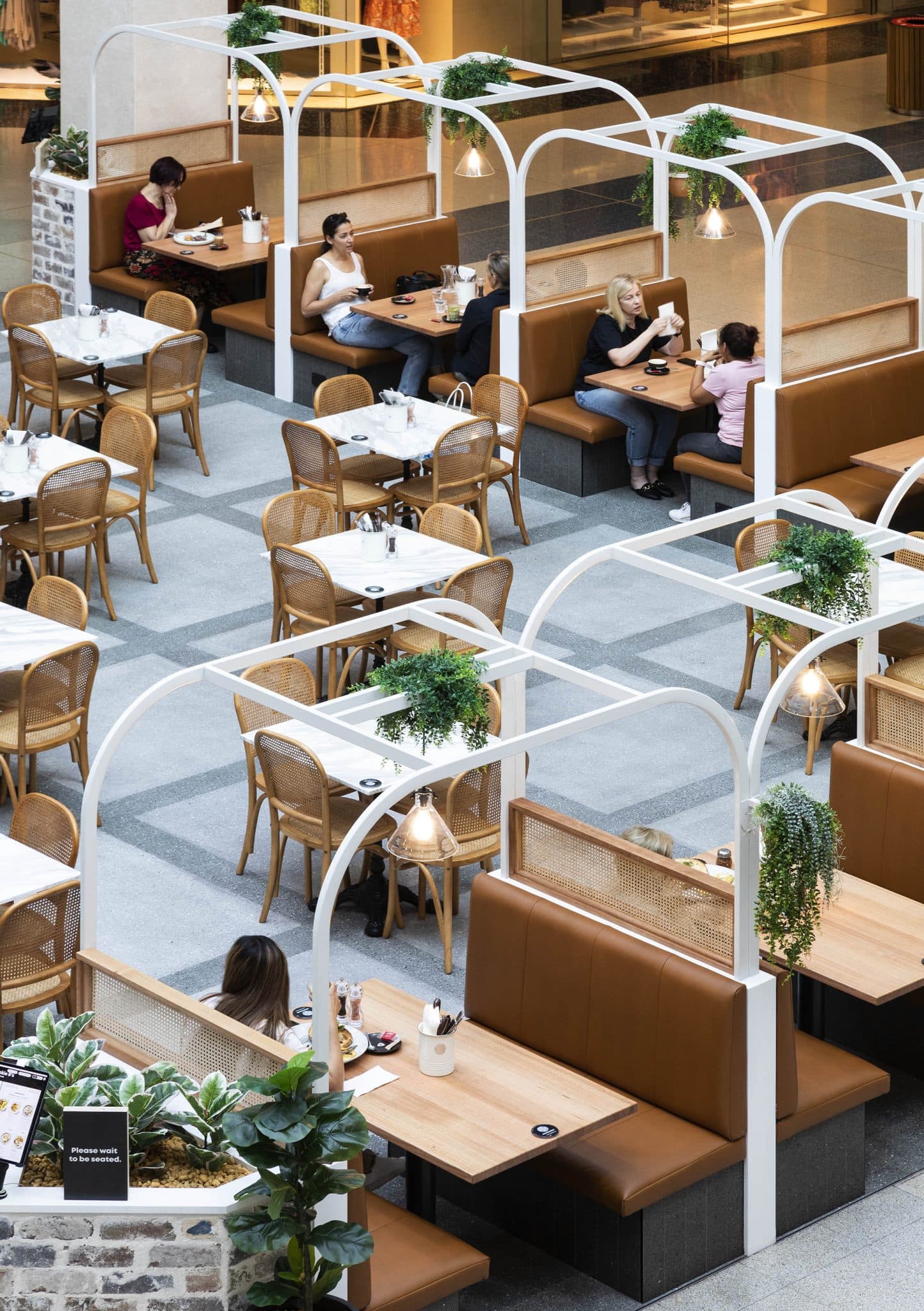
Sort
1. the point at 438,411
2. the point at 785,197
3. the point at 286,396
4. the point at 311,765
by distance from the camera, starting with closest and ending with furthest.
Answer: the point at 311,765, the point at 438,411, the point at 286,396, the point at 785,197

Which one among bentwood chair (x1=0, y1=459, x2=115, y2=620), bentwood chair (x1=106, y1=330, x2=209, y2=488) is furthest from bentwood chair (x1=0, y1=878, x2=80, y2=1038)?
bentwood chair (x1=106, y1=330, x2=209, y2=488)

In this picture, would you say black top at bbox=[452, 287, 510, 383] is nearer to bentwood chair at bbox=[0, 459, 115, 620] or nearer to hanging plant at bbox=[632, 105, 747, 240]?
hanging plant at bbox=[632, 105, 747, 240]

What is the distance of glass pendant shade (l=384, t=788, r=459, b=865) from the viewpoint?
17.3 ft

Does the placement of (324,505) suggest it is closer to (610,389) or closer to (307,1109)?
(610,389)

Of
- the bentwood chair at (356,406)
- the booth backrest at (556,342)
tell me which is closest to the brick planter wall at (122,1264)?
the bentwood chair at (356,406)

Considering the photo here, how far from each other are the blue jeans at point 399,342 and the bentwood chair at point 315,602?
3210mm

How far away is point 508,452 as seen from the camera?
37.4ft

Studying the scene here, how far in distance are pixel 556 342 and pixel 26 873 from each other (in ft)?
19.0

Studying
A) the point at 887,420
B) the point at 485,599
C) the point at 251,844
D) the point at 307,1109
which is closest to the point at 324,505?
the point at 485,599

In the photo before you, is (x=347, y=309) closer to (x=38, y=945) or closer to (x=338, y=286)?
(x=338, y=286)

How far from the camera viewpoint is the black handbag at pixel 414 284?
12.2 m

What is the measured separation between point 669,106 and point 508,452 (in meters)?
9.35

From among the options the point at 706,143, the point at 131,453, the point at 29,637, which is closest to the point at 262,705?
the point at 29,637

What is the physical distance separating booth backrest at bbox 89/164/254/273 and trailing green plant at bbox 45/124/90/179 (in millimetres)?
341
